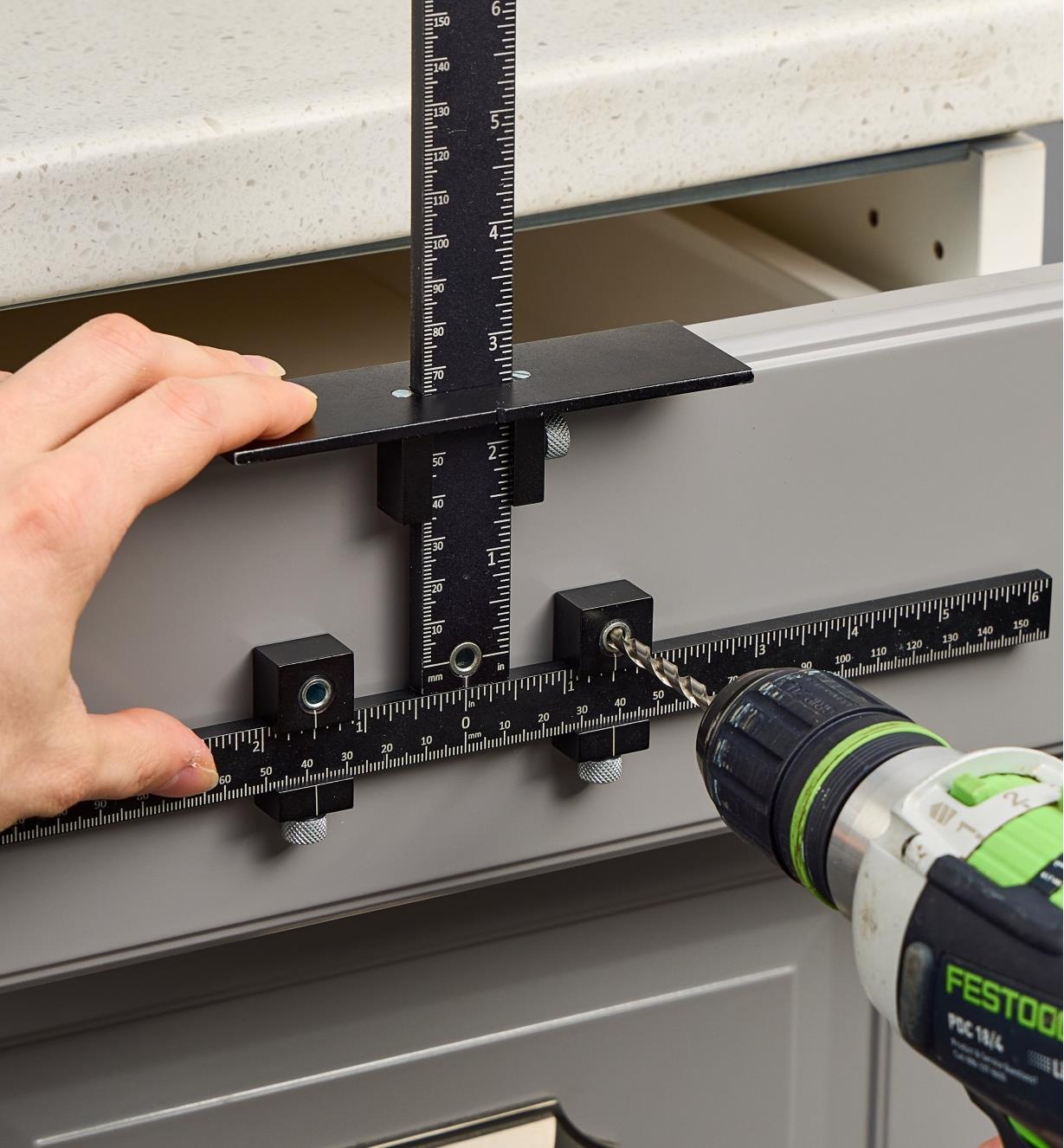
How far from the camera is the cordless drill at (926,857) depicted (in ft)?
2.05

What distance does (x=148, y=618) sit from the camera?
0.77m

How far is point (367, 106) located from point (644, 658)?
309 millimetres

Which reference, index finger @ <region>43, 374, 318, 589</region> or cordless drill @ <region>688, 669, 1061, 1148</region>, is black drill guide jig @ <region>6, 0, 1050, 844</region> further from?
cordless drill @ <region>688, 669, 1061, 1148</region>

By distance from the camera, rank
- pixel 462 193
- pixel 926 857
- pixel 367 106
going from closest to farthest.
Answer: pixel 926 857 < pixel 462 193 < pixel 367 106

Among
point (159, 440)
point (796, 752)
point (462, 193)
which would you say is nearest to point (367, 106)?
point (462, 193)

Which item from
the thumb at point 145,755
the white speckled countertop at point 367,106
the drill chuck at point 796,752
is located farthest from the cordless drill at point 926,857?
the white speckled countertop at point 367,106

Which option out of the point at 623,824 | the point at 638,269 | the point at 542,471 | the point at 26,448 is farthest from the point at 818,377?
the point at 638,269

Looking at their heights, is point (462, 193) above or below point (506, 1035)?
above

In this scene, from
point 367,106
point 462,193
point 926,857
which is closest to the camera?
point 926,857

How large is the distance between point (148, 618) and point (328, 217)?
0.83ft

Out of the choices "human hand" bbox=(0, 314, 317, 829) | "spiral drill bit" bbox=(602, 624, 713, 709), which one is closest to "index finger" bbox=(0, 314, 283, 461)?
"human hand" bbox=(0, 314, 317, 829)

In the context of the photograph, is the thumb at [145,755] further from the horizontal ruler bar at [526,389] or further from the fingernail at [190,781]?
the horizontal ruler bar at [526,389]

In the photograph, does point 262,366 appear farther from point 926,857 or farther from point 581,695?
point 926,857

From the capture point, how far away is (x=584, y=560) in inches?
33.7
